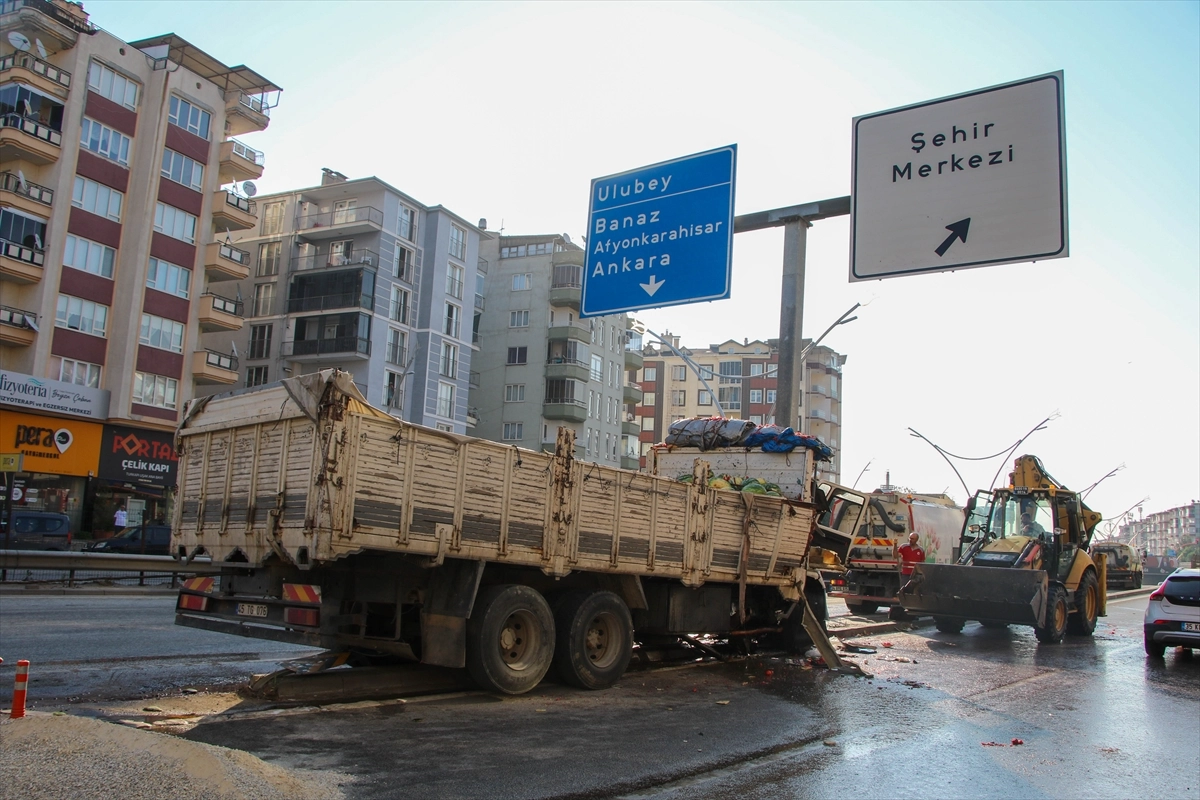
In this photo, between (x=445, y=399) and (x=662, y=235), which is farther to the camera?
(x=445, y=399)

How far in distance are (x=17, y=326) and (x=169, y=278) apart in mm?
6817

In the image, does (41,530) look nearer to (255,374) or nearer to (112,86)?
(112,86)

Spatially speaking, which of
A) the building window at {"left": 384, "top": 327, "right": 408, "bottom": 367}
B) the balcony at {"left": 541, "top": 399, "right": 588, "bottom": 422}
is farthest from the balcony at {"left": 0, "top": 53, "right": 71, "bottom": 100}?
the balcony at {"left": 541, "top": 399, "right": 588, "bottom": 422}

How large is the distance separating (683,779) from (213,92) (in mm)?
43051

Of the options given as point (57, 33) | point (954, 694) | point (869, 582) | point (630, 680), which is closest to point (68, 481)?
point (57, 33)

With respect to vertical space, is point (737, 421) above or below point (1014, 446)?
below

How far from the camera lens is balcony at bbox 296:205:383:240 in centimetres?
5147

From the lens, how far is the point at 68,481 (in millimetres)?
35625

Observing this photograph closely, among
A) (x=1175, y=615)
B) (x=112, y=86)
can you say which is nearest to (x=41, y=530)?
(x=112, y=86)

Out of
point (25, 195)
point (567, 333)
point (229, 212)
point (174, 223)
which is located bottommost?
point (25, 195)

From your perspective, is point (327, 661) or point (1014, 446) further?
point (1014, 446)

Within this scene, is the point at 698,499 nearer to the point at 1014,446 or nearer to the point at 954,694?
the point at 954,694

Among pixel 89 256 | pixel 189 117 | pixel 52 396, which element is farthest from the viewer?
pixel 189 117

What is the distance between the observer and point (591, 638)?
9547 millimetres
